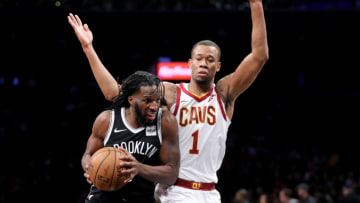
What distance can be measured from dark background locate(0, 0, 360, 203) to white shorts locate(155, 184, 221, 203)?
25.6 feet

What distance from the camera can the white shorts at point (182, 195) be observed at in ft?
12.5

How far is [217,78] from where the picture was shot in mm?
15125

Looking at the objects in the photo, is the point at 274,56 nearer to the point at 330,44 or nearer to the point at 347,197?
the point at 330,44

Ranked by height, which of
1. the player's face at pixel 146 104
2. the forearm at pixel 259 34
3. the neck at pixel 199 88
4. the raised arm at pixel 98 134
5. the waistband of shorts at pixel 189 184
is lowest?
the waistband of shorts at pixel 189 184

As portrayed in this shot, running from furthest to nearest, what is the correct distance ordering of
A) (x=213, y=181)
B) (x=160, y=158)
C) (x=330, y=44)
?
1. (x=330, y=44)
2. (x=213, y=181)
3. (x=160, y=158)

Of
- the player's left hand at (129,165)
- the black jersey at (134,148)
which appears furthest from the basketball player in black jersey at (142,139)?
the player's left hand at (129,165)

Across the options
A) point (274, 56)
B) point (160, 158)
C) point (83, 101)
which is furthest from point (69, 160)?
point (160, 158)

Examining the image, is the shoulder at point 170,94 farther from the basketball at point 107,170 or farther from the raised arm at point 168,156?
the basketball at point 107,170

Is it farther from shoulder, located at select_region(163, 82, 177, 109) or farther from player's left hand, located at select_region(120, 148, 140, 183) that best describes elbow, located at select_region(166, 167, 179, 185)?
shoulder, located at select_region(163, 82, 177, 109)

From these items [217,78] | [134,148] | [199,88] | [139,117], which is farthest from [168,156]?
[217,78]

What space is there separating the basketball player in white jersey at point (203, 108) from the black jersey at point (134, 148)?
1.23 ft

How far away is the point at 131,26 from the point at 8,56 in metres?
4.63

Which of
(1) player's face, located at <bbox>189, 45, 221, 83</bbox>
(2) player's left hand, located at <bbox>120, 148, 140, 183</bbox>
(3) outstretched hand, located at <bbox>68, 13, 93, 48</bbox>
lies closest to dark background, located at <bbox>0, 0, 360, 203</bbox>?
(1) player's face, located at <bbox>189, 45, 221, 83</bbox>

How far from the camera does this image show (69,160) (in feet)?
43.8
